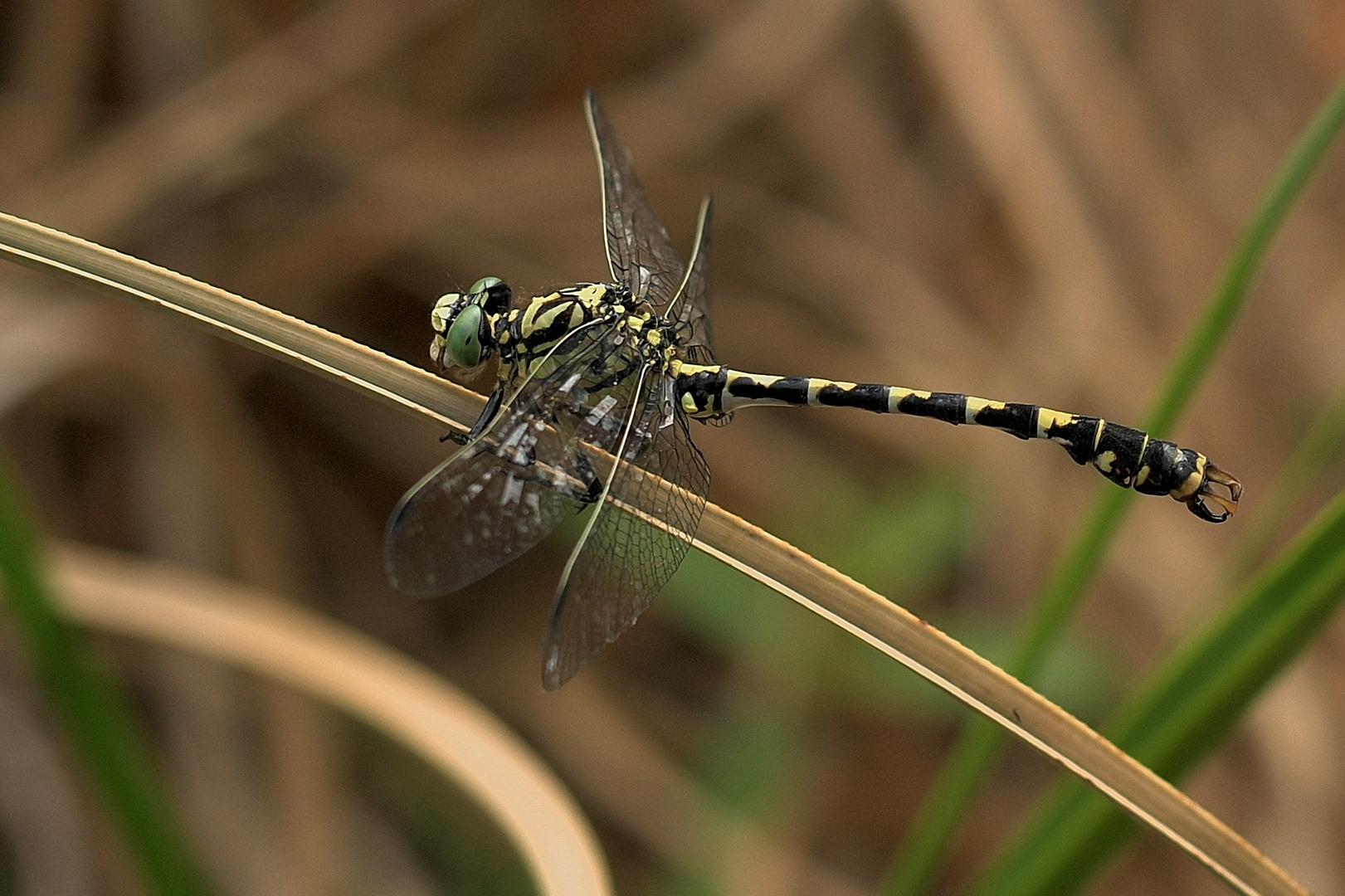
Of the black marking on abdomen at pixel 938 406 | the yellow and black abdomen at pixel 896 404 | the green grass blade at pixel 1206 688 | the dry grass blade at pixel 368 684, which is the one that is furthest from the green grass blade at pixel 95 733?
the black marking on abdomen at pixel 938 406

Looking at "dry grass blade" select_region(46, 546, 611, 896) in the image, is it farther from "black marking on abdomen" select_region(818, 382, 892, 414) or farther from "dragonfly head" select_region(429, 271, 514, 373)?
"black marking on abdomen" select_region(818, 382, 892, 414)

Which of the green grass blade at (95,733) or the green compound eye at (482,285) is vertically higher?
the green compound eye at (482,285)

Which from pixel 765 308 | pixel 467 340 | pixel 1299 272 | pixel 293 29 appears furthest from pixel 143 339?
pixel 1299 272

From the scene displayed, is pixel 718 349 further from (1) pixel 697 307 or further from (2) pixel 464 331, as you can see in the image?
(2) pixel 464 331

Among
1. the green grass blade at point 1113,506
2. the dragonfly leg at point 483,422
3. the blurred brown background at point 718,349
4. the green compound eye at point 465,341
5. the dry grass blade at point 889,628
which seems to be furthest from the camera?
the blurred brown background at point 718,349

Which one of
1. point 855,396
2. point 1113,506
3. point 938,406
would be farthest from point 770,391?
point 1113,506

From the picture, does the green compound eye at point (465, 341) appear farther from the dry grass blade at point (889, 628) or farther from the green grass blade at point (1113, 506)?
the green grass blade at point (1113, 506)

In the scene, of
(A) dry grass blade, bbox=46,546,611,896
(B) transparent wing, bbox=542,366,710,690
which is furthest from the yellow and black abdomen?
(A) dry grass blade, bbox=46,546,611,896
